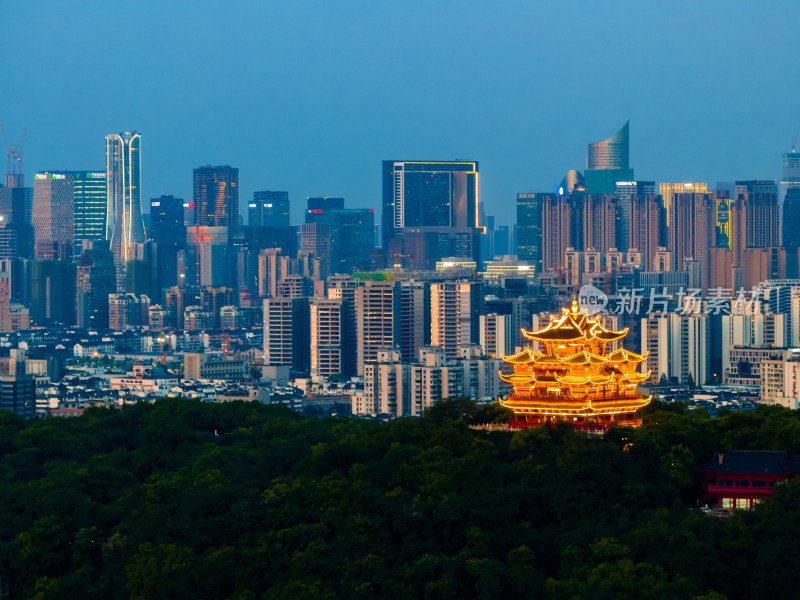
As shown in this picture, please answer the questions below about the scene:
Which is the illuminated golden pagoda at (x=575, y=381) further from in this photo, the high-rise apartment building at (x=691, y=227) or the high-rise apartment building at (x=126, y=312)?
the high-rise apartment building at (x=691, y=227)

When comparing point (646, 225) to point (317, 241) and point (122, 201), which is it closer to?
point (317, 241)

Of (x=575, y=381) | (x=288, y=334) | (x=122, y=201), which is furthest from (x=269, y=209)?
(x=575, y=381)

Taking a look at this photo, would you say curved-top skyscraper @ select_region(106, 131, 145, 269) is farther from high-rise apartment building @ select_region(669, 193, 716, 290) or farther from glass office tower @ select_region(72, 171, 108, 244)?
high-rise apartment building @ select_region(669, 193, 716, 290)

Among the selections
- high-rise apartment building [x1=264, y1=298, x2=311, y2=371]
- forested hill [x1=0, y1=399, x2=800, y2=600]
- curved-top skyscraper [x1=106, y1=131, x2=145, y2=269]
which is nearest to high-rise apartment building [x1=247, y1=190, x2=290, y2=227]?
curved-top skyscraper [x1=106, y1=131, x2=145, y2=269]

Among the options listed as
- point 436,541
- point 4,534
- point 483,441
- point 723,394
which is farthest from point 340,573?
point 723,394

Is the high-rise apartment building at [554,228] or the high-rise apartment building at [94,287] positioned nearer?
the high-rise apartment building at [94,287]

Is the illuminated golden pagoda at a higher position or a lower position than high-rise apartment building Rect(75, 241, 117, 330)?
lower

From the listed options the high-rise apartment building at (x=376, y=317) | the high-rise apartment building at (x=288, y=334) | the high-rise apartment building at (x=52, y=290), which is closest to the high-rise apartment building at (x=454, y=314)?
the high-rise apartment building at (x=376, y=317)
